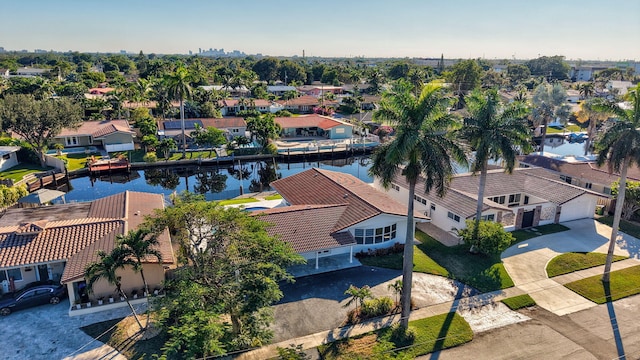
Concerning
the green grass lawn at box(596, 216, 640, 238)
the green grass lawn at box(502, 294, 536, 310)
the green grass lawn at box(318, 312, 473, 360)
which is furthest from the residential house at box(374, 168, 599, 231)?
the green grass lawn at box(318, 312, 473, 360)

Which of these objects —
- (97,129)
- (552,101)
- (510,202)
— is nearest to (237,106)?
(97,129)

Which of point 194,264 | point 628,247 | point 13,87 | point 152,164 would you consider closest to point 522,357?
point 194,264

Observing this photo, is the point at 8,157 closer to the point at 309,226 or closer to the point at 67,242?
the point at 67,242

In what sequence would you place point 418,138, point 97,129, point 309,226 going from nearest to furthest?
point 418,138 → point 309,226 → point 97,129

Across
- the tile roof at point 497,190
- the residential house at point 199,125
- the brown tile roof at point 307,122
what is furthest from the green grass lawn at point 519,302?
the brown tile roof at point 307,122

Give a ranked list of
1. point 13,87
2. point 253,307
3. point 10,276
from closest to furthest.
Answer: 1. point 253,307
2. point 10,276
3. point 13,87

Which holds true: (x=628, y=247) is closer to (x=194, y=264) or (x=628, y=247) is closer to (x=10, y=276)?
(x=194, y=264)
